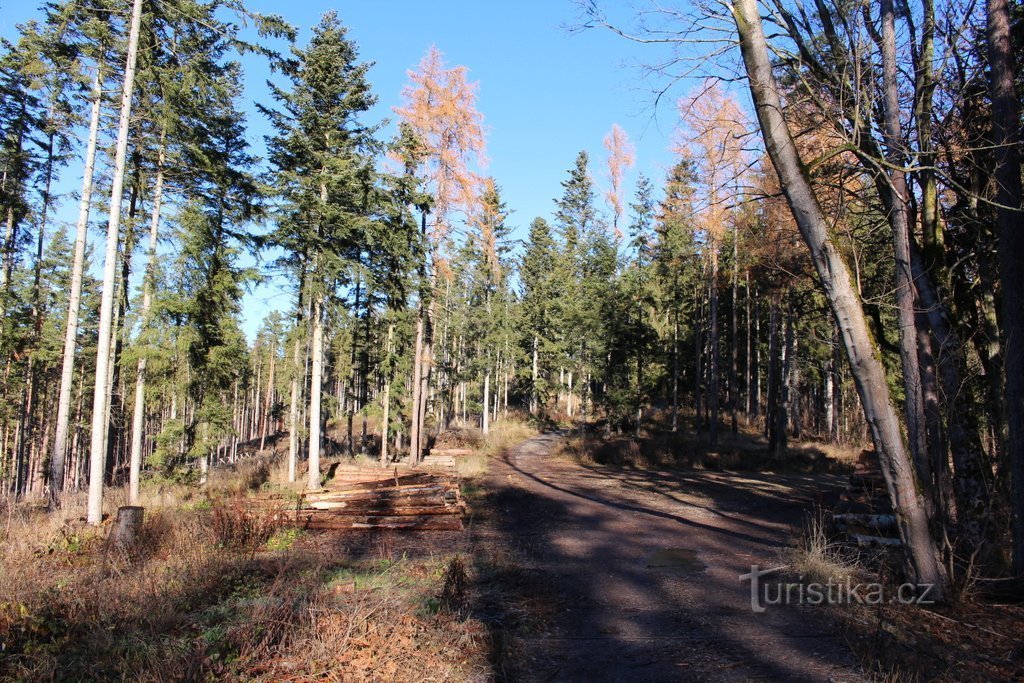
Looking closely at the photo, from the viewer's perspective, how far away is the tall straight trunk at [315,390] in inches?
667

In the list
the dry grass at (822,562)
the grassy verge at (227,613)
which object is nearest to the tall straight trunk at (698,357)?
the dry grass at (822,562)

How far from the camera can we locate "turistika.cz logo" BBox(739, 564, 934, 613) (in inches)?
231

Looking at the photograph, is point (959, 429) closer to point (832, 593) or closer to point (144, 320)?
point (832, 593)

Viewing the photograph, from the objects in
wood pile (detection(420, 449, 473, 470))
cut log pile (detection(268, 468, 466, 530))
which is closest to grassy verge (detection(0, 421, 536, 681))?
cut log pile (detection(268, 468, 466, 530))

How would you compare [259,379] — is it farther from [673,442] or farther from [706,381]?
[673,442]

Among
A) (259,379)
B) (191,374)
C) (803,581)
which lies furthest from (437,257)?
(259,379)

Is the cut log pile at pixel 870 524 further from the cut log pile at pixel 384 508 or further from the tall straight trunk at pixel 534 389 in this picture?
the tall straight trunk at pixel 534 389

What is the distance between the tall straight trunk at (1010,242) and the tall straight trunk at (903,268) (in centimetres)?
83

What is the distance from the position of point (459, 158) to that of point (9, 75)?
14.1 m

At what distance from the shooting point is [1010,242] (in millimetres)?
6457

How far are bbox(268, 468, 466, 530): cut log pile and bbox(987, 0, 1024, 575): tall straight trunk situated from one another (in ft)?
27.5

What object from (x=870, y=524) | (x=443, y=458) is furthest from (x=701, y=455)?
(x=870, y=524)

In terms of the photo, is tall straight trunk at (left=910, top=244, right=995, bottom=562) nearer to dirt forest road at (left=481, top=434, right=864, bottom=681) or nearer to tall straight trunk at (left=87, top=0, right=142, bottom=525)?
dirt forest road at (left=481, top=434, right=864, bottom=681)

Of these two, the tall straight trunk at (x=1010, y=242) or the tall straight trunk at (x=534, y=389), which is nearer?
the tall straight trunk at (x=1010, y=242)
